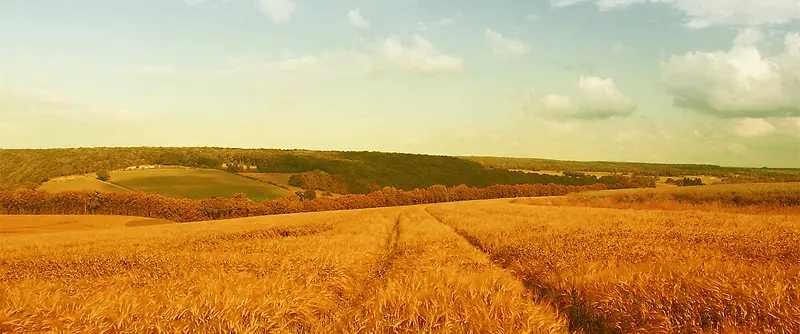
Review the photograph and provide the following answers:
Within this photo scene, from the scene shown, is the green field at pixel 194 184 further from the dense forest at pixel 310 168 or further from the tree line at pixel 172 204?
the dense forest at pixel 310 168

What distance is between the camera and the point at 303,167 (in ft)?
434

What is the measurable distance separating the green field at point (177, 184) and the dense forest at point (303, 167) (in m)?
8.53

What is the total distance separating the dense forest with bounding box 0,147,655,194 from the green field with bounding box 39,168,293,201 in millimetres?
8533

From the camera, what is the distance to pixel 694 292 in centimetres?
500

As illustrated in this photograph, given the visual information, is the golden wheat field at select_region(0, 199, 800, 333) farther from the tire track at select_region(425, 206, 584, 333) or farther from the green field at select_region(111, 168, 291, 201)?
the green field at select_region(111, 168, 291, 201)

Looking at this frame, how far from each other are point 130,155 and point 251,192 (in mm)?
61602

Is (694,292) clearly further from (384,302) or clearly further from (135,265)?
(135,265)

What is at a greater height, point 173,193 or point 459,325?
point 459,325

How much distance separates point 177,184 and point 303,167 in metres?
34.9

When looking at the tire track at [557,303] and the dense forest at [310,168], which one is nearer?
the tire track at [557,303]

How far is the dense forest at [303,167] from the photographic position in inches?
4683

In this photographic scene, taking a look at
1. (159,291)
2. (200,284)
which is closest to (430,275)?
(200,284)

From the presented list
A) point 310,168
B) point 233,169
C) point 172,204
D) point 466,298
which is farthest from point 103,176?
point 466,298

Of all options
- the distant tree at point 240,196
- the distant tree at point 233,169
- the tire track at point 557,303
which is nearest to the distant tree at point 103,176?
the distant tree at point 233,169
